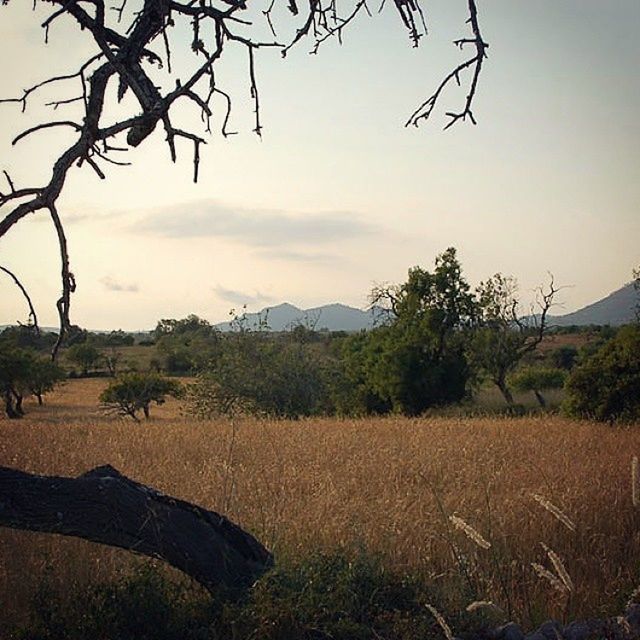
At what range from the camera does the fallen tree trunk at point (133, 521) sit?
4.06 metres

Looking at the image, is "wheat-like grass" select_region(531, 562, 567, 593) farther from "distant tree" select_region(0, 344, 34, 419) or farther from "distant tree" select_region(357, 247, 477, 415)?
"distant tree" select_region(0, 344, 34, 419)

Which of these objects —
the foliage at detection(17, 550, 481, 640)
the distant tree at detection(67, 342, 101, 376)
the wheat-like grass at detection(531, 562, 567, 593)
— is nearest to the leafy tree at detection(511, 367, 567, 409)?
the distant tree at detection(67, 342, 101, 376)

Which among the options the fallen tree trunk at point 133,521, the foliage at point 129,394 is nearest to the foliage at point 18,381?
the foliage at point 129,394

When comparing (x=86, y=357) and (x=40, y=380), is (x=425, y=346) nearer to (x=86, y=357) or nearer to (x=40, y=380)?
(x=40, y=380)

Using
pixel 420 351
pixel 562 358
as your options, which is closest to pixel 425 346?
pixel 420 351

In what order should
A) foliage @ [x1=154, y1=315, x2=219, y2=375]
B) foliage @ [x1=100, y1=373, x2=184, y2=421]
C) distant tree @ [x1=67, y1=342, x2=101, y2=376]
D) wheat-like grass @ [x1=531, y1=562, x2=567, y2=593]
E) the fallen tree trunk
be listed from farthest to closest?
distant tree @ [x1=67, y1=342, x2=101, y2=376] → foliage @ [x1=100, y1=373, x2=184, y2=421] → foliage @ [x1=154, y1=315, x2=219, y2=375] → the fallen tree trunk → wheat-like grass @ [x1=531, y1=562, x2=567, y2=593]

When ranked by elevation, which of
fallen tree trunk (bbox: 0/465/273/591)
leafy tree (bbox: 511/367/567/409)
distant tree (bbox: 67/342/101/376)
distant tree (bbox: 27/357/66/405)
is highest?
distant tree (bbox: 67/342/101/376)

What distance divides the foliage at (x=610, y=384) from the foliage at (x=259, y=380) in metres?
10.4

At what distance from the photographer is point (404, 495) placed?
29.9 ft

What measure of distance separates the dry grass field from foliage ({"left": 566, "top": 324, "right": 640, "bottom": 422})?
2.82 meters

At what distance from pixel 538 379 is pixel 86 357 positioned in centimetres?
3240

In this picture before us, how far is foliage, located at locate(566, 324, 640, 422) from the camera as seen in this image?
19.7 m

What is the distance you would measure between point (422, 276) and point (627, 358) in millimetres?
12740

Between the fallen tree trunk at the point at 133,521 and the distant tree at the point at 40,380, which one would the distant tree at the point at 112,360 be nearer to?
the distant tree at the point at 40,380
